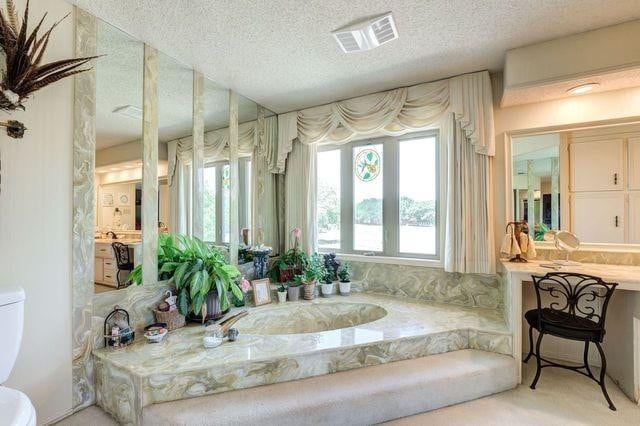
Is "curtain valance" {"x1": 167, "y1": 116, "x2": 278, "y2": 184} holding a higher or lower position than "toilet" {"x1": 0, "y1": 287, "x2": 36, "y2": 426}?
higher

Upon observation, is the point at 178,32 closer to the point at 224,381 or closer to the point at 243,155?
the point at 243,155

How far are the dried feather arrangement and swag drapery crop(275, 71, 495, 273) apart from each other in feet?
8.00

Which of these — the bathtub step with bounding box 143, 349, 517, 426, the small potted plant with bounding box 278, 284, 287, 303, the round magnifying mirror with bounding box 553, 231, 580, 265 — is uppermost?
the round magnifying mirror with bounding box 553, 231, 580, 265

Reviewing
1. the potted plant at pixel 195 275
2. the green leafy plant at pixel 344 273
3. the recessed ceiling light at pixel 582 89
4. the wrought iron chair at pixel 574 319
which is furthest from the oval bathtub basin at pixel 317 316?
the recessed ceiling light at pixel 582 89

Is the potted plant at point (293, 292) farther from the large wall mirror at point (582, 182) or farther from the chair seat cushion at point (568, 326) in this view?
the large wall mirror at point (582, 182)

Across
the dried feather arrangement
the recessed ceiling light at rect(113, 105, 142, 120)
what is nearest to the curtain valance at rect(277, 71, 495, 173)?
the recessed ceiling light at rect(113, 105, 142, 120)

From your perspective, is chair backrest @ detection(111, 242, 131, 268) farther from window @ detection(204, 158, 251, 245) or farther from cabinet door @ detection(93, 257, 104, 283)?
window @ detection(204, 158, 251, 245)

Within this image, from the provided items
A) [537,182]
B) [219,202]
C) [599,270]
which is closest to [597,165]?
[537,182]

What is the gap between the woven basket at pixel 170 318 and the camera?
7.33ft

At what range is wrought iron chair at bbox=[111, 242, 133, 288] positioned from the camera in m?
2.07

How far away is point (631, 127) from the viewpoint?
2338mm

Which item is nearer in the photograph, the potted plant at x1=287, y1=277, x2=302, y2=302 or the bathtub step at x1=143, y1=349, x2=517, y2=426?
the bathtub step at x1=143, y1=349, x2=517, y2=426

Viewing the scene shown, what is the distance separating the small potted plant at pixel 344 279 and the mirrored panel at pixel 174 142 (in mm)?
1683

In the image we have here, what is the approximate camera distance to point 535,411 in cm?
188
